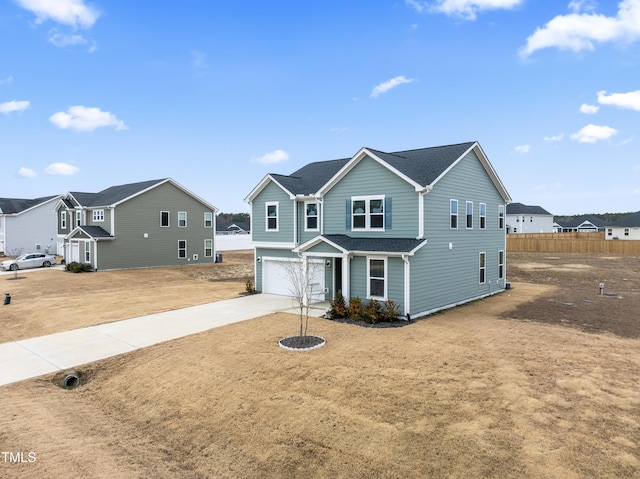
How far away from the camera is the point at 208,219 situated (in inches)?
1591

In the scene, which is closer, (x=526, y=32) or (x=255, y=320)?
(x=255, y=320)

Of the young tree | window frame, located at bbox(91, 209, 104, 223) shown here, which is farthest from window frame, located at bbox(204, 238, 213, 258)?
the young tree

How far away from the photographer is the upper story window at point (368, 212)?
54.0 feet

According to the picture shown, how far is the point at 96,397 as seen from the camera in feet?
29.0

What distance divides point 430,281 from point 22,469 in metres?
13.9

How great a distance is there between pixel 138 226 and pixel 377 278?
2696 centimetres

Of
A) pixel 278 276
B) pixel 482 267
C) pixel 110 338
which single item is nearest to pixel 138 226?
pixel 278 276

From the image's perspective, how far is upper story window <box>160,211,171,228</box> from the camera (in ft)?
119

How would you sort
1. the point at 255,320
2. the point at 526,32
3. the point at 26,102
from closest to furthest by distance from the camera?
the point at 255,320 < the point at 526,32 < the point at 26,102

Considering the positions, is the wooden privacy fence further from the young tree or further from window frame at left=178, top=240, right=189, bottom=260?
window frame at left=178, top=240, right=189, bottom=260

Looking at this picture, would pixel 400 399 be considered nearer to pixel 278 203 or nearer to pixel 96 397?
pixel 96 397

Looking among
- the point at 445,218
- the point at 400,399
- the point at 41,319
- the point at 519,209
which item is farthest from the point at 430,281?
the point at 519,209

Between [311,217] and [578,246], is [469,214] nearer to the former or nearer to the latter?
[311,217]

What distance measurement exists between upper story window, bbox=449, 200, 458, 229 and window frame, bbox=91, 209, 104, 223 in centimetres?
3072
